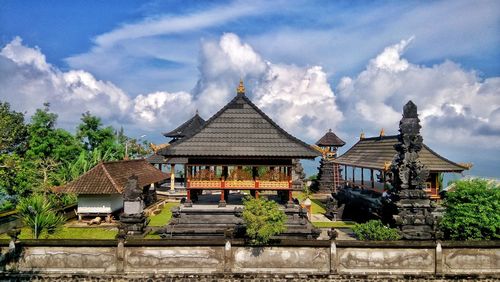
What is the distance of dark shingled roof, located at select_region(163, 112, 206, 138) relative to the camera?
43237 millimetres

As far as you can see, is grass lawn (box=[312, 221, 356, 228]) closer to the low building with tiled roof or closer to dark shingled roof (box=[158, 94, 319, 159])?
dark shingled roof (box=[158, 94, 319, 159])

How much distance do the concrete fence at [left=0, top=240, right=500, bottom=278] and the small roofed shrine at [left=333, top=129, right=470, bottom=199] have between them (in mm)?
9960

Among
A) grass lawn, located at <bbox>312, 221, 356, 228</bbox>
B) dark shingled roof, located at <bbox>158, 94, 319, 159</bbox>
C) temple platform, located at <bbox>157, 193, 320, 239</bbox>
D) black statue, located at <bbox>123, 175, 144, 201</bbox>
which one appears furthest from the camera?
grass lawn, located at <bbox>312, 221, 356, 228</bbox>

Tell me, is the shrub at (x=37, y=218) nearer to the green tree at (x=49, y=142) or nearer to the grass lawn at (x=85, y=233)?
the grass lawn at (x=85, y=233)

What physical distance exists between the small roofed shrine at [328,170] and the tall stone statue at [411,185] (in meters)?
24.2

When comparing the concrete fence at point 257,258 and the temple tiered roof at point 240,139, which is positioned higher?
the temple tiered roof at point 240,139

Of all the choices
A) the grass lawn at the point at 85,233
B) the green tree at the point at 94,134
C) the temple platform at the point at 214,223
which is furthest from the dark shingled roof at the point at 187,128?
the temple platform at the point at 214,223

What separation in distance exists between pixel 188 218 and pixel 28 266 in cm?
732

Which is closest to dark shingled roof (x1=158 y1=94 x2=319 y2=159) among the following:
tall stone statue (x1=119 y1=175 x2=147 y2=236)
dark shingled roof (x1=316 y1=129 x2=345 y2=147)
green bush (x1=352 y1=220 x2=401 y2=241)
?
tall stone statue (x1=119 y1=175 x2=147 y2=236)

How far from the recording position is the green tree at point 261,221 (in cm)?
1306

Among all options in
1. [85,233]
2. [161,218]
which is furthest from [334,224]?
[85,233]

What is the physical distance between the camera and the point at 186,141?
18.7m

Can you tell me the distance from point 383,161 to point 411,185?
330 inches

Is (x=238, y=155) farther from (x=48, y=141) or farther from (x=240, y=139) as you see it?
(x=48, y=141)
